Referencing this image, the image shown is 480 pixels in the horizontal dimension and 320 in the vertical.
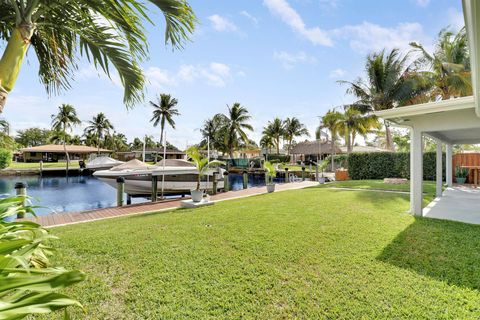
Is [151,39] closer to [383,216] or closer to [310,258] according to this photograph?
[310,258]

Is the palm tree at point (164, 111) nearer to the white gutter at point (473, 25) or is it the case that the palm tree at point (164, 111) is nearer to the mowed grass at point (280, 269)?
the mowed grass at point (280, 269)

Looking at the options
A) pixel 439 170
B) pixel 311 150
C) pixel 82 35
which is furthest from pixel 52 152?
pixel 439 170

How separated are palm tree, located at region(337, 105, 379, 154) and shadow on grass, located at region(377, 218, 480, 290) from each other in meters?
17.4

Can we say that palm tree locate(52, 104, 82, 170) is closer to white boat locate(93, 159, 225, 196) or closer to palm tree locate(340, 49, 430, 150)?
white boat locate(93, 159, 225, 196)

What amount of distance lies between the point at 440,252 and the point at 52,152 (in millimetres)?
55061

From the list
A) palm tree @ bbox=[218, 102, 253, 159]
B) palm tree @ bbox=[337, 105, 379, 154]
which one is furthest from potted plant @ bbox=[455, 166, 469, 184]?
palm tree @ bbox=[218, 102, 253, 159]

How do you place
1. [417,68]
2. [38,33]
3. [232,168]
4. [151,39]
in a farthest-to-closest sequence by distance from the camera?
[232,168]
[417,68]
[151,39]
[38,33]

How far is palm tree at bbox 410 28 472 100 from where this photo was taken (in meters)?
16.1

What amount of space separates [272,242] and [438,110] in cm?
472

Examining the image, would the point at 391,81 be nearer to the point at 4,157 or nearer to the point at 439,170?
the point at 439,170

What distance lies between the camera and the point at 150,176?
1310 cm

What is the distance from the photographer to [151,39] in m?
3.02

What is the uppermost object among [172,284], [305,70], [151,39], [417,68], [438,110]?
[417,68]

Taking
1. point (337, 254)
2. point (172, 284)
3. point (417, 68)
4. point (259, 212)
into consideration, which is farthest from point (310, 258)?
point (417, 68)
